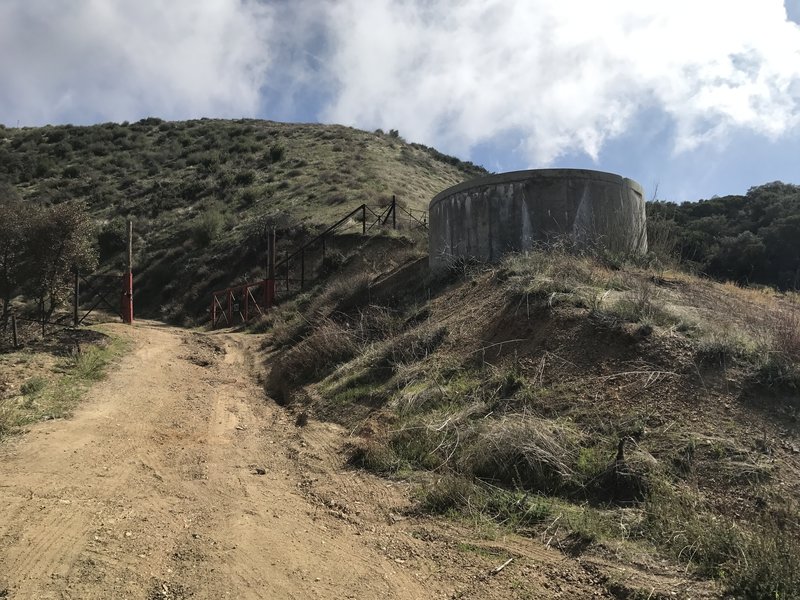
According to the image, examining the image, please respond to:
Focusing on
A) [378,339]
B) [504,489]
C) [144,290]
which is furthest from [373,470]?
[144,290]

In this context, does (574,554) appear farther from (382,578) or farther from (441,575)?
(382,578)

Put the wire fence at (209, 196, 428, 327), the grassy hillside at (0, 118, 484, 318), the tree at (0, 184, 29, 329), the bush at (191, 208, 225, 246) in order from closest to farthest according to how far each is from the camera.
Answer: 1. the tree at (0, 184, 29, 329)
2. the wire fence at (209, 196, 428, 327)
3. the grassy hillside at (0, 118, 484, 318)
4. the bush at (191, 208, 225, 246)

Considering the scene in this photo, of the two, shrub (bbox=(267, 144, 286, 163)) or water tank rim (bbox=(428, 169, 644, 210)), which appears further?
shrub (bbox=(267, 144, 286, 163))

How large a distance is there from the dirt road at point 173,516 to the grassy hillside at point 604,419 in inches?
36.9

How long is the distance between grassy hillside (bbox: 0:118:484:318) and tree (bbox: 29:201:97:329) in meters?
10.4

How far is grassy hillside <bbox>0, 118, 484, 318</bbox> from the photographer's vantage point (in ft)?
95.2

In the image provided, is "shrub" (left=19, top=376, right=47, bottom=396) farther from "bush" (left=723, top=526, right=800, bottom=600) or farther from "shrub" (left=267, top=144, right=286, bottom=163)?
"shrub" (left=267, top=144, right=286, bottom=163)

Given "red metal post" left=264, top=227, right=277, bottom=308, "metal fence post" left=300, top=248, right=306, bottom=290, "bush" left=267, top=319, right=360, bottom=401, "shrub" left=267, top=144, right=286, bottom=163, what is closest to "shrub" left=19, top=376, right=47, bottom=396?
"bush" left=267, top=319, right=360, bottom=401

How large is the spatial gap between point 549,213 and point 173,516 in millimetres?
9432

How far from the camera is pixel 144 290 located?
96.7 ft

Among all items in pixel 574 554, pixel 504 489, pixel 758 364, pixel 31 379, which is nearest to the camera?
pixel 574 554

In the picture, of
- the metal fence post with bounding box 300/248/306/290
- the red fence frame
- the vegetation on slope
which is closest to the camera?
the vegetation on slope

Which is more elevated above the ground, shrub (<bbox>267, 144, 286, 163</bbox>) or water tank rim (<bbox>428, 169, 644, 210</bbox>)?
shrub (<bbox>267, 144, 286, 163</bbox>)

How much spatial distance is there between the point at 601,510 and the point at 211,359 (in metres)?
11.1
